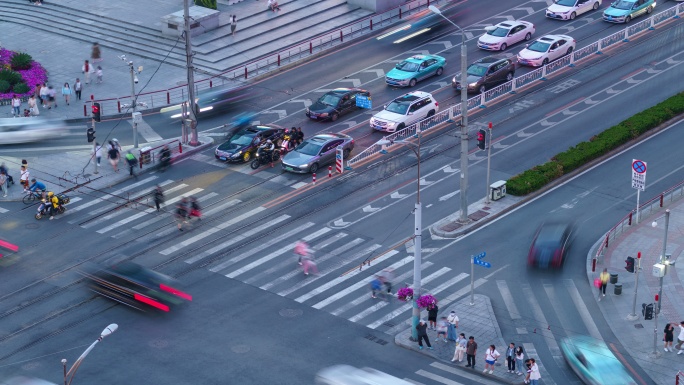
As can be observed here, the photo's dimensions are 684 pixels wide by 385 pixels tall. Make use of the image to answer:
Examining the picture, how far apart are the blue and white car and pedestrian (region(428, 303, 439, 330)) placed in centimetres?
3819

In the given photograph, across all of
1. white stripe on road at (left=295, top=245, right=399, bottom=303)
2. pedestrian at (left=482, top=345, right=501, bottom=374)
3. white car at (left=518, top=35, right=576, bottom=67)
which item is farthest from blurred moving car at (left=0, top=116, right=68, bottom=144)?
pedestrian at (left=482, top=345, right=501, bottom=374)

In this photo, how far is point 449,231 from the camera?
60875mm

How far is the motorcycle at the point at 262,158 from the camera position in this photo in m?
67.9

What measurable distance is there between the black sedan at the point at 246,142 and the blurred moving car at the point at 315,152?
2022 millimetres

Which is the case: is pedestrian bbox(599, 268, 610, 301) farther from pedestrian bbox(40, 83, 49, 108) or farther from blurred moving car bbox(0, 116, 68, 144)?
pedestrian bbox(40, 83, 49, 108)

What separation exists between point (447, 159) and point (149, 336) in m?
22.4

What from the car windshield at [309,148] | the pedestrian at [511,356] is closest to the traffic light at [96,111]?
the car windshield at [309,148]

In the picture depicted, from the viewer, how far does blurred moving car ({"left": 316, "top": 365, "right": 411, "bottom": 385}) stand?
46.7 m

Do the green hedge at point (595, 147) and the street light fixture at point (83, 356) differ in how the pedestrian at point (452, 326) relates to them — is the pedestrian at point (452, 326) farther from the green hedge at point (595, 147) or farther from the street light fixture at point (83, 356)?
the street light fixture at point (83, 356)

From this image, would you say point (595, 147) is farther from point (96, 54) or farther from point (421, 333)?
point (96, 54)

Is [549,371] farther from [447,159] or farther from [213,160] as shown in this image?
[213,160]

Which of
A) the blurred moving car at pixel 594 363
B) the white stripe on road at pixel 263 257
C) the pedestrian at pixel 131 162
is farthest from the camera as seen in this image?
the pedestrian at pixel 131 162

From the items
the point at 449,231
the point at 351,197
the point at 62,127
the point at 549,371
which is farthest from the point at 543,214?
the point at 62,127

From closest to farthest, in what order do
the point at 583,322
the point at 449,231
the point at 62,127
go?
the point at 583,322 → the point at 449,231 → the point at 62,127
